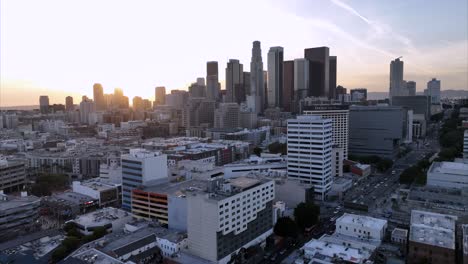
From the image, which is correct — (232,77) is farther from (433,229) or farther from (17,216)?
(433,229)

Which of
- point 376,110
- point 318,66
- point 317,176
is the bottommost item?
point 317,176

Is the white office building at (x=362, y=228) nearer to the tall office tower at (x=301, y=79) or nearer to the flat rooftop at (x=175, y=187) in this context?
the flat rooftop at (x=175, y=187)

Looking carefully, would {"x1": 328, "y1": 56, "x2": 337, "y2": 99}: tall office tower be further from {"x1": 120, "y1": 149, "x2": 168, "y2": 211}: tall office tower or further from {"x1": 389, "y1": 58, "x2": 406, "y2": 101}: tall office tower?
{"x1": 120, "y1": 149, "x2": 168, "y2": 211}: tall office tower

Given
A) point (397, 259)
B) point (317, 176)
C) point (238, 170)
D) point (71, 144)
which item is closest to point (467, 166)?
point (317, 176)

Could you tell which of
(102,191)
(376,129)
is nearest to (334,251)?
(102,191)

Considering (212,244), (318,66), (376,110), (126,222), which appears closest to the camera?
(212,244)

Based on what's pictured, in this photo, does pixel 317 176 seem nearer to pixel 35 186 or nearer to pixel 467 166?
pixel 467 166
